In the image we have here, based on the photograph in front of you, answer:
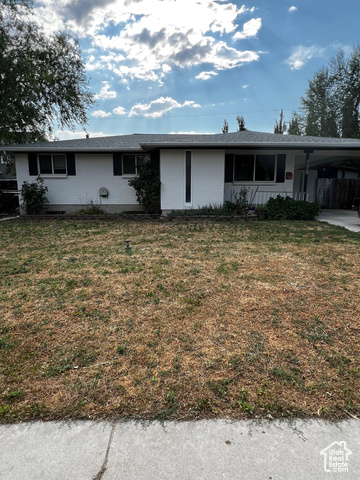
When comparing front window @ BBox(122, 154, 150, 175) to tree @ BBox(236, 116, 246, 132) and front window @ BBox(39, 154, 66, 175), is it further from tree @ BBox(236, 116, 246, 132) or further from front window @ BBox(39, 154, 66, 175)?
tree @ BBox(236, 116, 246, 132)

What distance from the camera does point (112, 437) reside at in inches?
67.0

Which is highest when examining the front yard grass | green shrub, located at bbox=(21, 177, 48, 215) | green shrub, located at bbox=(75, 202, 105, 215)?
green shrub, located at bbox=(21, 177, 48, 215)

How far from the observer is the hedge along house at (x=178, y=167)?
10.8 meters

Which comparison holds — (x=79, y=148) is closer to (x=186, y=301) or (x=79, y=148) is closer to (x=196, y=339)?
(x=186, y=301)

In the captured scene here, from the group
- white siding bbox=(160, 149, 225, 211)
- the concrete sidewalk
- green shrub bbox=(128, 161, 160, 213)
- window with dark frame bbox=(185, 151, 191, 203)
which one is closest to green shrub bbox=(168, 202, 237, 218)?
white siding bbox=(160, 149, 225, 211)

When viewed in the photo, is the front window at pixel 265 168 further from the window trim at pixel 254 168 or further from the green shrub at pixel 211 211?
the green shrub at pixel 211 211

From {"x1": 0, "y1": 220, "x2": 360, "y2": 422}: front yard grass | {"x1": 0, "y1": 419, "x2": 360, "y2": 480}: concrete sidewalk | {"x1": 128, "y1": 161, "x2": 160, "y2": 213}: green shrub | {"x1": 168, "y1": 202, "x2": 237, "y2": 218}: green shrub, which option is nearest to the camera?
{"x1": 0, "y1": 419, "x2": 360, "y2": 480}: concrete sidewalk

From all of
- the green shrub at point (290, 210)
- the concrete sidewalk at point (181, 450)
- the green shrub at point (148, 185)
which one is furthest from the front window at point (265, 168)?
the concrete sidewalk at point (181, 450)

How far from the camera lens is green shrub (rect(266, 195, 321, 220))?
10.6 m

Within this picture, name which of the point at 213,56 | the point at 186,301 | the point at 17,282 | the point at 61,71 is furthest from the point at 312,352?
the point at 213,56

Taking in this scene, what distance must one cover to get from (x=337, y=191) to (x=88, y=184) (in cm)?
1348

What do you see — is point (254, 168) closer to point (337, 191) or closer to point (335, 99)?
point (337, 191)

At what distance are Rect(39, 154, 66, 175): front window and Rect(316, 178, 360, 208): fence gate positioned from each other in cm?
1368

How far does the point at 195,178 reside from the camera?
11008 millimetres
